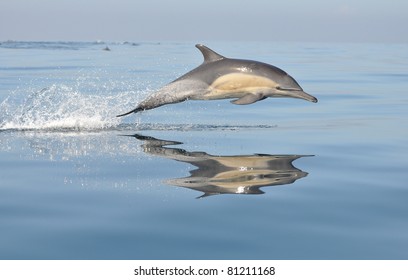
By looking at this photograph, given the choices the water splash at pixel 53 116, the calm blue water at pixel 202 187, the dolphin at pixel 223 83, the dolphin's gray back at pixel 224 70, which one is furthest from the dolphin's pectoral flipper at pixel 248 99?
the water splash at pixel 53 116

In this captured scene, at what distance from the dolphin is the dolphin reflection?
1.45m

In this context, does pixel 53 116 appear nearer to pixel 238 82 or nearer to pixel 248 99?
pixel 238 82

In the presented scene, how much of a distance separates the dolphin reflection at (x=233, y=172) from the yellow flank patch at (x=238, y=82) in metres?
1.54

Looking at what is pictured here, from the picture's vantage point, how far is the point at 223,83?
11.2m

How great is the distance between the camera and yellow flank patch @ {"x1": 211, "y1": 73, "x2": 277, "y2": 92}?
441 inches

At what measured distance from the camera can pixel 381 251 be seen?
5680mm

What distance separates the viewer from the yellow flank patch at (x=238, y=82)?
11.2m

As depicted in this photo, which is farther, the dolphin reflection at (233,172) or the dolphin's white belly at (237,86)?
the dolphin's white belly at (237,86)

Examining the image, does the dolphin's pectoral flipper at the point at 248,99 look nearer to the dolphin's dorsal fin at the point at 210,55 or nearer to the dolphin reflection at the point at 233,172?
the dolphin's dorsal fin at the point at 210,55

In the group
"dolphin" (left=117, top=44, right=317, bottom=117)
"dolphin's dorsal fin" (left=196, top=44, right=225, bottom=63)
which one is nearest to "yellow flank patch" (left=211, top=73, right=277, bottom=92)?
"dolphin" (left=117, top=44, right=317, bottom=117)

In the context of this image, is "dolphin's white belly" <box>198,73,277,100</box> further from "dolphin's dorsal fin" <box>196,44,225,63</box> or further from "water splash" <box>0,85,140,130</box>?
"water splash" <box>0,85,140,130</box>

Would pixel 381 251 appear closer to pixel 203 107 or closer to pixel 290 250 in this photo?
pixel 290 250

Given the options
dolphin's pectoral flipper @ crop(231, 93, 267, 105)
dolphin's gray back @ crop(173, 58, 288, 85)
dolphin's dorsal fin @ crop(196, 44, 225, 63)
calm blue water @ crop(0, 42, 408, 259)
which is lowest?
calm blue water @ crop(0, 42, 408, 259)
